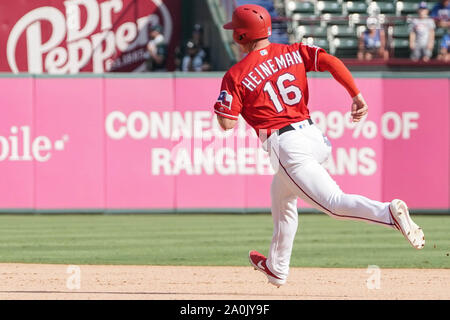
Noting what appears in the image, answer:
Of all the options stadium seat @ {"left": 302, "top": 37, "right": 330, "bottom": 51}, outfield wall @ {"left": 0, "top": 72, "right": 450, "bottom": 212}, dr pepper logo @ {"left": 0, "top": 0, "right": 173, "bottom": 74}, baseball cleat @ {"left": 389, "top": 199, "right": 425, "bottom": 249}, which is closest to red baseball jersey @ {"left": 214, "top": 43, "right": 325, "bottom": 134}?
baseball cleat @ {"left": 389, "top": 199, "right": 425, "bottom": 249}

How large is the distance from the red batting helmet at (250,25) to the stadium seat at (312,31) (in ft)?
36.0

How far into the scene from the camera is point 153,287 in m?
7.63

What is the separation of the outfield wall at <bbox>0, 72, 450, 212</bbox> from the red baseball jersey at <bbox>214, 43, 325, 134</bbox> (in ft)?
27.9

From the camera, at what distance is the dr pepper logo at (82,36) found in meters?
20.5

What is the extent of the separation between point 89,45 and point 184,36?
2.21 m

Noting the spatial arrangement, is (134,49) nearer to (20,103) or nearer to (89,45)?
(89,45)

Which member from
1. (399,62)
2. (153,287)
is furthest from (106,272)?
(399,62)

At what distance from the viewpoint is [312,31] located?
17.8 metres

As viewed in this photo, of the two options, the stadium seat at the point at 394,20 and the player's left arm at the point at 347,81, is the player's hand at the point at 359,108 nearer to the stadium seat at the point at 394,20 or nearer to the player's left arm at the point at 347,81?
the player's left arm at the point at 347,81

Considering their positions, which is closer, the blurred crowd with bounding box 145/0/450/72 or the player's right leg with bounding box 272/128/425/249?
the player's right leg with bounding box 272/128/425/249

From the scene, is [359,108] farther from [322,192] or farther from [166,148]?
[166,148]

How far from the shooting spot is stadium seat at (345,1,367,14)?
1902 centimetres

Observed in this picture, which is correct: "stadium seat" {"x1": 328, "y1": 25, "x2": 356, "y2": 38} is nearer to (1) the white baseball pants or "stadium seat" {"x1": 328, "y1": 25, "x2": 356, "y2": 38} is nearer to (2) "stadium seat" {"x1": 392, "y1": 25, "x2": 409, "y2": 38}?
(2) "stadium seat" {"x1": 392, "y1": 25, "x2": 409, "y2": 38}

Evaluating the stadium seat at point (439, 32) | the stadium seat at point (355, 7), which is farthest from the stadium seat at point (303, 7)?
the stadium seat at point (439, 32)
